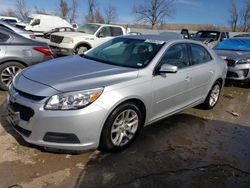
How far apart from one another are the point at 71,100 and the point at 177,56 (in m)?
2.18

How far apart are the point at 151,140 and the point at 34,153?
170 cm

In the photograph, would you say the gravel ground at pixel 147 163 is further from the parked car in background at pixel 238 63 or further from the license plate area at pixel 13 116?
the parked car in background at pixel 238 63

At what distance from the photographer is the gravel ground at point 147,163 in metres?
3.12

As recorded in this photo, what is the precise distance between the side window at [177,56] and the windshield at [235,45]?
5.38 meters

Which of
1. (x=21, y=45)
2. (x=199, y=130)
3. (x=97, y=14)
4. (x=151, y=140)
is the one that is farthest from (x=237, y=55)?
(x=97, y=14)

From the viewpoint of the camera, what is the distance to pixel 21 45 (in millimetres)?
6059

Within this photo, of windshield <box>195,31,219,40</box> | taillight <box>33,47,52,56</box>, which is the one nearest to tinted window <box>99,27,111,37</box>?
windshield <box>195,31,219,40</box>

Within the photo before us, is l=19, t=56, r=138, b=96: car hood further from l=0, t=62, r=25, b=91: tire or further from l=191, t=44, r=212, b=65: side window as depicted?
l=0, t=62, r=25, b=91: tire

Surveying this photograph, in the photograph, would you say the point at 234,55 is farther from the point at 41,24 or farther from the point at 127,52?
the point at 41,24

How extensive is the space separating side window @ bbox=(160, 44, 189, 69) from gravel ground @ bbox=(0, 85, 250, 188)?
3.66 ft

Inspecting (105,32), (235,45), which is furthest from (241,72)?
(105,32)

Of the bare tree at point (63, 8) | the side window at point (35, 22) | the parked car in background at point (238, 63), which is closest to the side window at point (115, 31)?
the parked car in background at point (238, 63)

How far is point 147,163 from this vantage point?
139 inches

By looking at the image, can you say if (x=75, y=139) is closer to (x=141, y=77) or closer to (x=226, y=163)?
(x=141, y=77)
